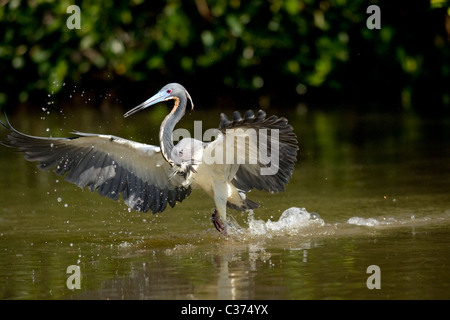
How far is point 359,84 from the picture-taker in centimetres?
1662

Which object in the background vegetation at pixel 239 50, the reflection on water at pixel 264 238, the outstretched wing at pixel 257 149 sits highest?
the background vegetation at pixel 239 50

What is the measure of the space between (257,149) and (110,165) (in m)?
1.16

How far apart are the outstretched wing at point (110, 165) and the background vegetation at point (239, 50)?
30.2ft

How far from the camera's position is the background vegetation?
51.5 ft

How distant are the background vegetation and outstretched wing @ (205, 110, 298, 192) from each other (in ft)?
30.4

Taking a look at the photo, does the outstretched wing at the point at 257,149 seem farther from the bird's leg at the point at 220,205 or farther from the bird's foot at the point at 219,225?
the bird's foot at the point at 219,225

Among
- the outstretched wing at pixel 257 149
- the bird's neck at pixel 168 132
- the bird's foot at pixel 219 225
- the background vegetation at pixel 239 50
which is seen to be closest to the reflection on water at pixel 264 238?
the bird's foot at pixel 219 225

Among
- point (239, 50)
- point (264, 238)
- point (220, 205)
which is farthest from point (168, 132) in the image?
point (239, 50)

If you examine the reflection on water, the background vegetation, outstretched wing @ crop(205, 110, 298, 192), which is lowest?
the reflection on water

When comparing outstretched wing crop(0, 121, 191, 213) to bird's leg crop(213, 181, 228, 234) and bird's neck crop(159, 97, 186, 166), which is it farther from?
bird's leg crop(213, 181, 228, 234)

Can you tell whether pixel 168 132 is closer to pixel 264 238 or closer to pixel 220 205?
pixel 220 205

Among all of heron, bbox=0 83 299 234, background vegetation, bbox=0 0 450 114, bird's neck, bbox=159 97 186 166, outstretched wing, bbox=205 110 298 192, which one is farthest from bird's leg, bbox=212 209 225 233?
background vegetation, bbox=0 0 450 114

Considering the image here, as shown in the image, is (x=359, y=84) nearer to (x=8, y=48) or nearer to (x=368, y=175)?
(x=8, y=48)

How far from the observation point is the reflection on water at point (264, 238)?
502 centimetres
